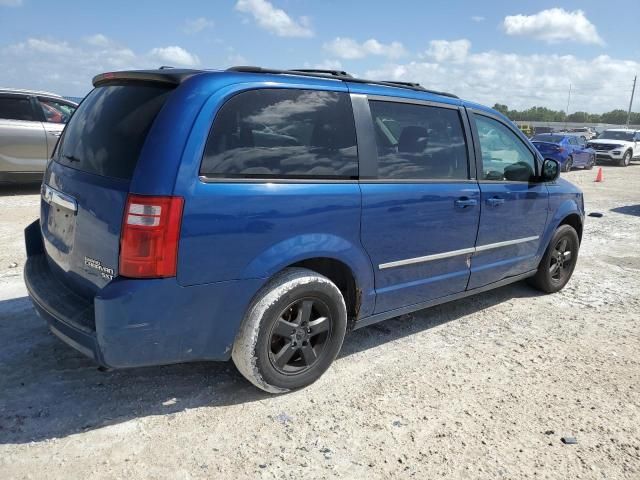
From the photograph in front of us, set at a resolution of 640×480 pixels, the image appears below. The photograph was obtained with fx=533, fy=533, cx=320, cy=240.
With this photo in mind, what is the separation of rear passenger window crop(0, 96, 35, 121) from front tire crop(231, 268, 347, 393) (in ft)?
26.2

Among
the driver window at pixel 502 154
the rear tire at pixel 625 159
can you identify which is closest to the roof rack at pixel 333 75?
the driver window at pixel 502 154

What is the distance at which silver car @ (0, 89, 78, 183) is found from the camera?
880 cm

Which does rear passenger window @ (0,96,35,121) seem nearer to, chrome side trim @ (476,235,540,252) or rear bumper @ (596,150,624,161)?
chrome side trim @ (476,235,540,252)

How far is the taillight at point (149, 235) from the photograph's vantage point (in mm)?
2506

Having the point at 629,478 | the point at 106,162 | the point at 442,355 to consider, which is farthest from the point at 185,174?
the point at 629,478

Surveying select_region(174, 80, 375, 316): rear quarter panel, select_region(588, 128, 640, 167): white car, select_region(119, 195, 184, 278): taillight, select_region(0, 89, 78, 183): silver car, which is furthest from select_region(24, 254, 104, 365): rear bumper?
select_region(588, 128, 640, 167): white car

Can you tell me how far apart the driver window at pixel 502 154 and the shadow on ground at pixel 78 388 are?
170 centimetres

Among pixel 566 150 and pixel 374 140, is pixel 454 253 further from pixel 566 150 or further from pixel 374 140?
pixel 566 150

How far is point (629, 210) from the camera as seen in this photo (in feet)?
35.7

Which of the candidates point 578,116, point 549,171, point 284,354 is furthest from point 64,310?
point 578,116

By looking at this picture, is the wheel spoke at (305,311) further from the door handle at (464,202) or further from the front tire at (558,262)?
the front tire at (558,262)

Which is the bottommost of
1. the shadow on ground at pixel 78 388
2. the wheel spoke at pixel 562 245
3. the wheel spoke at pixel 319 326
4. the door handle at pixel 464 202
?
the shadow on ground at pixel 78 388

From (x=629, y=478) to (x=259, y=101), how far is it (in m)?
2.68

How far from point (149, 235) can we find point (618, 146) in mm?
25869
